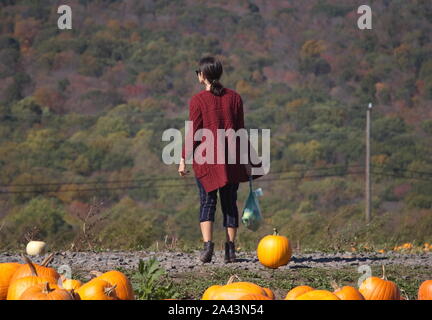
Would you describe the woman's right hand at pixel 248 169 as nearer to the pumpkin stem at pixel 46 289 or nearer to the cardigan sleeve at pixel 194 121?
the cardigan sleeve at pixel 194 121

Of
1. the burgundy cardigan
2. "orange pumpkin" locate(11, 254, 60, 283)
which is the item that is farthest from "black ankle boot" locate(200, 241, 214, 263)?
"orange pumpkin" locate(11, 254, 60, 283)

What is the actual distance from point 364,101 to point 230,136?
46168mm

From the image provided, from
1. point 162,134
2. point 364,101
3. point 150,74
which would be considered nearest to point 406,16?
point 364,101

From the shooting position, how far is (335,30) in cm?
6094

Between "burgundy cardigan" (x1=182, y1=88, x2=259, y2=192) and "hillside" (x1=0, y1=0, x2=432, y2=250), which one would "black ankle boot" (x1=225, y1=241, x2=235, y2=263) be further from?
"hillside" (x1=0, y1=0, x2=432, y2=250)

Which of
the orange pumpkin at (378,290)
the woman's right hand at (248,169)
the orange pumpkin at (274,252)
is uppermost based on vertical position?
the woman's right hand at (248,169)

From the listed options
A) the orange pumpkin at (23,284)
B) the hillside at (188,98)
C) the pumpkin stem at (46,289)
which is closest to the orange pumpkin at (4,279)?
the orange pumpkin at (23,284)

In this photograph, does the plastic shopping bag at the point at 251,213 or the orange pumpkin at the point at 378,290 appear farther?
the plastic shopping bag at the point at 251,213

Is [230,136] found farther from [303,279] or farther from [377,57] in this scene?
[377,57]

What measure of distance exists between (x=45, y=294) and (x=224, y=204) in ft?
13.6

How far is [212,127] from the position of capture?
290 inches

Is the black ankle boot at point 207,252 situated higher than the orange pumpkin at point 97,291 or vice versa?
the orange pumpkin at point 97,291

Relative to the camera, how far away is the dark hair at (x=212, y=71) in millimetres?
7402

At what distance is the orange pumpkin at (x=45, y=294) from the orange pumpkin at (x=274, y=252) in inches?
139
